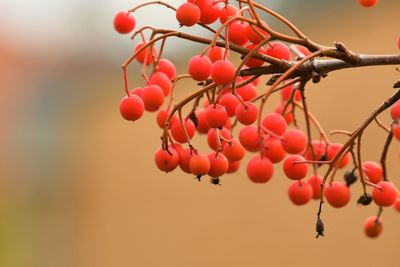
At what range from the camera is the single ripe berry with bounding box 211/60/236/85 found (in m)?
0.65

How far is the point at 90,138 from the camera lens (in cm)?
689

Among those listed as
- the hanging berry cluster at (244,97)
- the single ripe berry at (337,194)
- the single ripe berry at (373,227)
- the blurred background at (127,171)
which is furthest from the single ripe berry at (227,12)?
the blurred background at (127,171)

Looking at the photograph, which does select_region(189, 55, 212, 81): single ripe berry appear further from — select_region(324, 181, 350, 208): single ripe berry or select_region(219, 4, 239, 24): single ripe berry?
select_region(324, 181, 350, 208): single ripe berry

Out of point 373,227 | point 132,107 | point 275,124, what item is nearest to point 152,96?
point 132,107

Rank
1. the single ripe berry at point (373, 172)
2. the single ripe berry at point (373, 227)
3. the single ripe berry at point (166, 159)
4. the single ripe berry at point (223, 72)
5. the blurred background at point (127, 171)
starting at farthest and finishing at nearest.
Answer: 1. the blurred background at point (127, 171)
2. the single ripe berry at point (373, 227)
3. the single ripe berry at point (373, 172)
4. the single ripe berry at point (166, 159)
5. the single ripe berry at point (223, 72)

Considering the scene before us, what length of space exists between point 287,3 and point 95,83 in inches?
→ 127

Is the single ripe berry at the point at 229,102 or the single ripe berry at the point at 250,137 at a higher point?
the single ripe berry at the point at 229,102

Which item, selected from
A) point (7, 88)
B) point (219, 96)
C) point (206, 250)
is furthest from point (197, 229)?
point (219, 96)

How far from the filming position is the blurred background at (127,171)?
3.81 metres

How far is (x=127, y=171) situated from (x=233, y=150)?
5.48m

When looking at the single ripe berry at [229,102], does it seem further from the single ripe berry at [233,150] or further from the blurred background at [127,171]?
the blurred background at [127,171]

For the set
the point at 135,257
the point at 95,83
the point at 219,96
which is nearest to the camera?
the point at 219,96

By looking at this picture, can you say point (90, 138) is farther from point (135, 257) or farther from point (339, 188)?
point (339, 188)

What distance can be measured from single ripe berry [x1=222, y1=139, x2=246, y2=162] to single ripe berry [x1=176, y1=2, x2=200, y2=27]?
146 millimetres
